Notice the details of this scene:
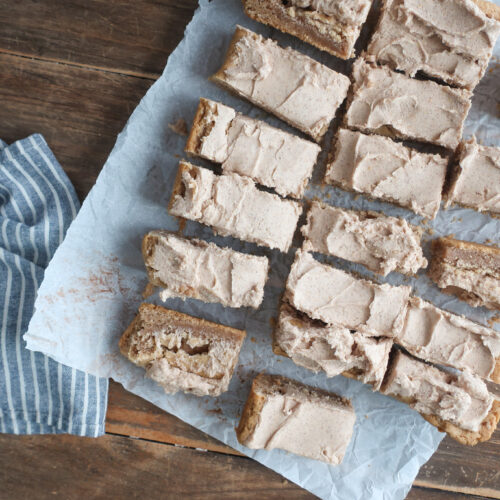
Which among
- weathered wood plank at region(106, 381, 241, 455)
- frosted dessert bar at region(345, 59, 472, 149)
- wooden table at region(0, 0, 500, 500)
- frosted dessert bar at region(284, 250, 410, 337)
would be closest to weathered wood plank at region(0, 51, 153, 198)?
wooden table at region(0, 0, 500, 500)

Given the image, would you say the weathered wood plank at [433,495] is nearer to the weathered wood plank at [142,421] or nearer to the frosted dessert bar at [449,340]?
the frosted dessert bar at [449,340]

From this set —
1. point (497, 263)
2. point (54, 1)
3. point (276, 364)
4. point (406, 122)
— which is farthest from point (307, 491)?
point (54, 1)

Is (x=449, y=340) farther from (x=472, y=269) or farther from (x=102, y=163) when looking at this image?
(x=102, y=163)

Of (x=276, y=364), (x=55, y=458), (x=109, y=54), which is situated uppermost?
(x=109, y=54)

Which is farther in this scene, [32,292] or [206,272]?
[32,292]

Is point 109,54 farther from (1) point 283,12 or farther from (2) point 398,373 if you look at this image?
(2) point 398,373

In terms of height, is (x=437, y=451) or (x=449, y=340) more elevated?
(x=449, y=340)

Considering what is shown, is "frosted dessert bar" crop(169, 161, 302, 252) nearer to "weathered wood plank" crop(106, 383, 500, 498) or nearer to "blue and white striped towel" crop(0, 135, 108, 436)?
"blue and white striped towel" crop(0, 135, 108, 436)

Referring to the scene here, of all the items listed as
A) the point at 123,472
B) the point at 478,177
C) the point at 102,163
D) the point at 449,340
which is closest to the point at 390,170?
the point at 478,177
